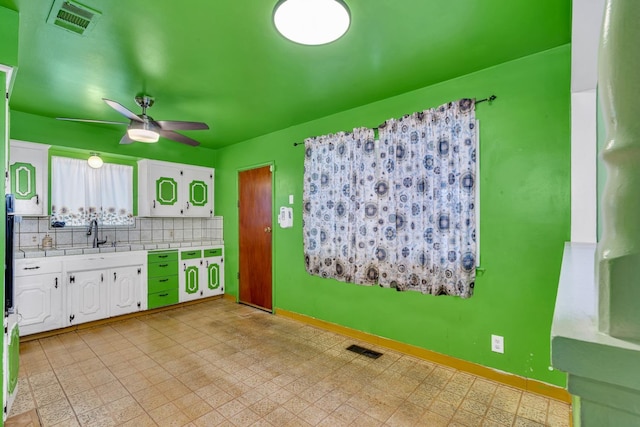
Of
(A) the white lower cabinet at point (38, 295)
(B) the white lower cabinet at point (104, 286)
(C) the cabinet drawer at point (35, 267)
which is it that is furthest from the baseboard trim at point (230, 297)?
(C) the cabinet drawer at point (35, 267)

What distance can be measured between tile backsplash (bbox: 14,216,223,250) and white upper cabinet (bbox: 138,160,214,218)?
258mm

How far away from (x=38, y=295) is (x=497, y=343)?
455cm

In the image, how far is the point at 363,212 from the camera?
3236mm

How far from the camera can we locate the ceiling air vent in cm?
179

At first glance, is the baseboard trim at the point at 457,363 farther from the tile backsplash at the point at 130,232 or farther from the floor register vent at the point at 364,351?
the tile backsplash at the point at 130,232

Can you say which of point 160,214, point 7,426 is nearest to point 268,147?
point 160,214

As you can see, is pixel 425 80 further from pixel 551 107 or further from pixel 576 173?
pixel 576 173

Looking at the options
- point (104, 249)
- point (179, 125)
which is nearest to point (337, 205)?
point (179, 125)

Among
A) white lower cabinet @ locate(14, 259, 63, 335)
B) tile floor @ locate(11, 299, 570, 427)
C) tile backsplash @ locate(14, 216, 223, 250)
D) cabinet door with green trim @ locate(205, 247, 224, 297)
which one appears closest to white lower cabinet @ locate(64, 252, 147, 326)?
white lower cabinet @ locate(14, 259, 63, 335)

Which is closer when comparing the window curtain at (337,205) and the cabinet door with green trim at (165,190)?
the window curtain at (337,205)

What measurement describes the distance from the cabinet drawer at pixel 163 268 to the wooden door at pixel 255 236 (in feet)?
3.13

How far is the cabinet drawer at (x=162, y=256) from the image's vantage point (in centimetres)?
428

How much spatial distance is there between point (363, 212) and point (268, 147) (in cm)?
193

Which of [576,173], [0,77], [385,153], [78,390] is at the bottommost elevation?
[78,390]
